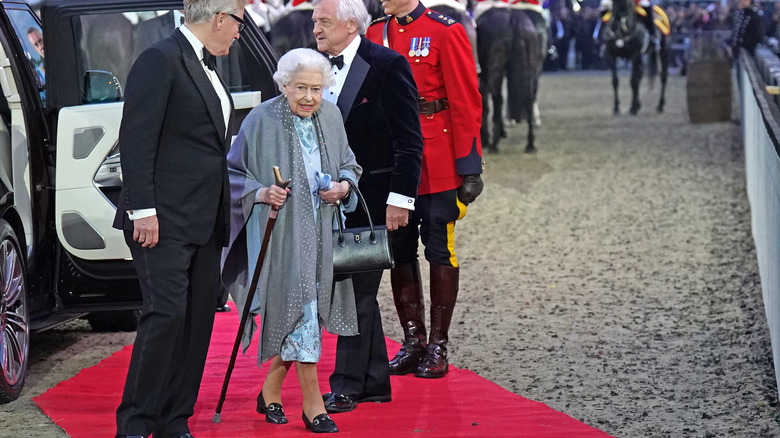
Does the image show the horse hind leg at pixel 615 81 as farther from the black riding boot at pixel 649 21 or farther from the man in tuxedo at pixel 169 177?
the man in tuxedo at pixel 169 177

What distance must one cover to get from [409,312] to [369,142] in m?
1.11

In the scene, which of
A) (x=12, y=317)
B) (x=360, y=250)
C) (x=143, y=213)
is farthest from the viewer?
(x=12, y=317)

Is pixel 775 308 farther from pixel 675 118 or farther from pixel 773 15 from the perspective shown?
pixel 773 15

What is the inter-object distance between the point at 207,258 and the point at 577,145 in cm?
1361

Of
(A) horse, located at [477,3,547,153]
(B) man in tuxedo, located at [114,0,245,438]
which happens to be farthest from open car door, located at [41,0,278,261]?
(A) horse, located at [477,3,547,153]

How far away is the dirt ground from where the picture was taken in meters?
5.88

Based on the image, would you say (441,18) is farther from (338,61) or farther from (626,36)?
(626,36)

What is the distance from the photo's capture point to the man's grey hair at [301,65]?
16.5 ft

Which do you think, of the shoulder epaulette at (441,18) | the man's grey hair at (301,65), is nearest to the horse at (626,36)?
the shoulder epaulette at (441,18)

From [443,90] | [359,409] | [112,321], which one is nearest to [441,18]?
[443,90]

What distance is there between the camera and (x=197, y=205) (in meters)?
4.73

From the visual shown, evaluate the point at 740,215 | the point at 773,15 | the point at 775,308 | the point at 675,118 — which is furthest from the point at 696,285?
the point at 773,15

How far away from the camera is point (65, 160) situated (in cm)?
593

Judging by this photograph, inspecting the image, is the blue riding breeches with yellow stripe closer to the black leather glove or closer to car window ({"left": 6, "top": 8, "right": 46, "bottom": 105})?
the black leather glove
